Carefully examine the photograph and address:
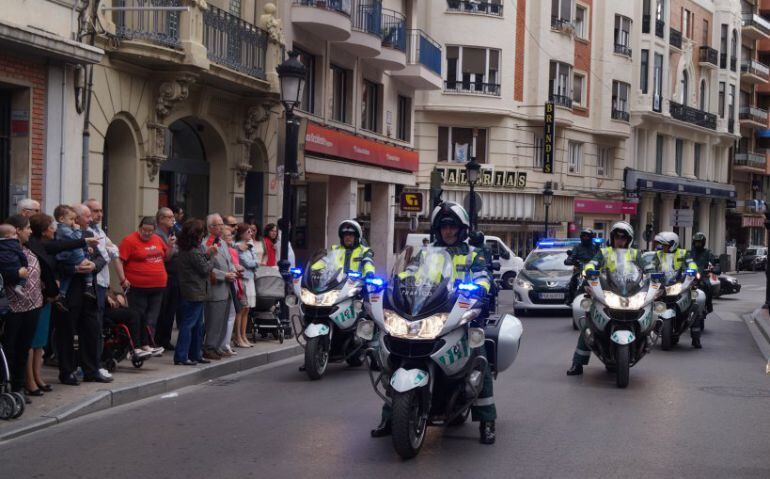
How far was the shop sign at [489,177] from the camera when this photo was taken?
1575 inches

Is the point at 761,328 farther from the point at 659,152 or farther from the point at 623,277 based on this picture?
the point at 659,152

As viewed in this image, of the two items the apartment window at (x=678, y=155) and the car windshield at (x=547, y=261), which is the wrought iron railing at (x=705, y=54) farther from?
the car windshield at (x=547, y=261)

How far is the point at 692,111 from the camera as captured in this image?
187 feet

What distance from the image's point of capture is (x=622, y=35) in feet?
161

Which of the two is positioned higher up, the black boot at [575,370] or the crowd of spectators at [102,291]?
the crowd of spectators at [102,291]

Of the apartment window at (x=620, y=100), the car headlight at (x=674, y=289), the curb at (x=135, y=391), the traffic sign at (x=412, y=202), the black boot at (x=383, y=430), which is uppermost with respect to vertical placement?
the apartment window at (x=620, y=100)

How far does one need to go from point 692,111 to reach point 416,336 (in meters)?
52.3

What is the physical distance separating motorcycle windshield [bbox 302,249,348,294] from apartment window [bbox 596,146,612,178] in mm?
36903

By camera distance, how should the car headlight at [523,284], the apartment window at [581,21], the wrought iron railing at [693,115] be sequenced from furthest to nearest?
the wrought iron railing at [693,115], the apartment window at [581,21], the car headlight at [523,284]

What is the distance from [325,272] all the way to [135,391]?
9.72 feet

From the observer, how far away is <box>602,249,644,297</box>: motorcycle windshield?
39.4 ft

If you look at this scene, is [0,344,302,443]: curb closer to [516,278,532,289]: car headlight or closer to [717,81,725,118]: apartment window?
[516,278,532,289]: car headlight

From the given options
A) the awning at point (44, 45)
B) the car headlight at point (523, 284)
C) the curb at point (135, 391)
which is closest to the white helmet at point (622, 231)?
the curb at point (135, 391)

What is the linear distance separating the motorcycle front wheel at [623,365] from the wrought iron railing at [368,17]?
54.4 ft
